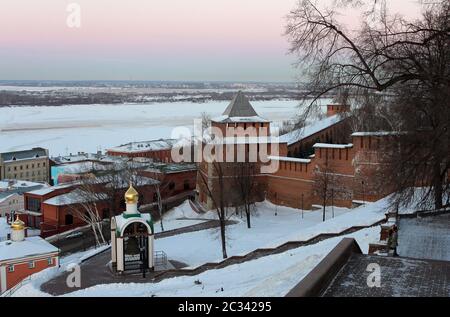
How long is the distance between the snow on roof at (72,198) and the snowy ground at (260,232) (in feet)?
26.2

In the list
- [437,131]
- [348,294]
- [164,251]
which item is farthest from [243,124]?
[348,294]

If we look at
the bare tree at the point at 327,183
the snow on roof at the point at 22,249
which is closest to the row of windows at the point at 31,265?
the snow on roof at the point at 22,249

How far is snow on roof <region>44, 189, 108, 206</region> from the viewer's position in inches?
1173

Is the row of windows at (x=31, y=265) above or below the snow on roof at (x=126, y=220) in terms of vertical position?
below

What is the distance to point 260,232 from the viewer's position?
23.7m

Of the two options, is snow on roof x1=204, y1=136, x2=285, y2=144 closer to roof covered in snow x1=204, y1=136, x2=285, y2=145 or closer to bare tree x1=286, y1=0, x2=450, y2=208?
roof covered in snow x1=204, y1=136, x2=285, y2=145

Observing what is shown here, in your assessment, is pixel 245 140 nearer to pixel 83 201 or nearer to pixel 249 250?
pixel 83 201

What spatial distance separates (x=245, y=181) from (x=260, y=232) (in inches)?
220

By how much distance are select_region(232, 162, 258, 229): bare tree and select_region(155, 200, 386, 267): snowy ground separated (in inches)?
40.3

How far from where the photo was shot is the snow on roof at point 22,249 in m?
20.1

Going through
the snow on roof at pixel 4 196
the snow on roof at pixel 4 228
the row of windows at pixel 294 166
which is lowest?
the snow on roof at pixel 4 228

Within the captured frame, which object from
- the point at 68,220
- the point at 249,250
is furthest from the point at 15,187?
the point at 249,250

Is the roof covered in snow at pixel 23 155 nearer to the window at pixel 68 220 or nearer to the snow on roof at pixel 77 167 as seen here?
the snow on roof at pixel 77 167

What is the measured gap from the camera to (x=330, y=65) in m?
10.7
